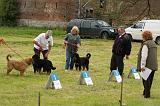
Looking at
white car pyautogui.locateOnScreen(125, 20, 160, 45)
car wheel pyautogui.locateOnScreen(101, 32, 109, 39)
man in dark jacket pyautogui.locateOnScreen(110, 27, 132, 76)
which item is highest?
man in dark jacket pyautogui.locateOnScreen(110, 27, 132, 76)

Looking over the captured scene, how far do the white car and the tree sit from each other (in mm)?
17946

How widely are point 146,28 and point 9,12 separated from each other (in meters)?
20.1

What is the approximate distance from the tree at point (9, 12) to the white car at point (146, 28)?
17946 millimetres

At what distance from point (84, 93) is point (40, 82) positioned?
243 cm

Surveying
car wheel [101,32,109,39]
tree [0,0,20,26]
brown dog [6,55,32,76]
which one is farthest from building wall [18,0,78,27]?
brown dog [6,55,32,76]

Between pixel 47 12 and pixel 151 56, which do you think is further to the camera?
pixel 47 12

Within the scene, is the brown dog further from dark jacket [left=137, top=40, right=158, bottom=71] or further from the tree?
the tree

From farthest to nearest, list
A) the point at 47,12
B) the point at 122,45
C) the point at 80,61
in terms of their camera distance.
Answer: the point at 47,12 → the point at 80,61 → the point at 122,45

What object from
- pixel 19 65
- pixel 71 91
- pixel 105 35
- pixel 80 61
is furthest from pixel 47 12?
pixel 71 91

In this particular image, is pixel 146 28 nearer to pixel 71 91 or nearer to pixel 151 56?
pixel 71 91

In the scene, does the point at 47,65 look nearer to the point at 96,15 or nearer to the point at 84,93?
the point at 84,93

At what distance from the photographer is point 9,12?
56.8 m

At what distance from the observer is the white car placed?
41688mm

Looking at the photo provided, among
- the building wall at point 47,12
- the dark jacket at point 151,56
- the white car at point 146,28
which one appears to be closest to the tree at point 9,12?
the building wall at point 47,12
